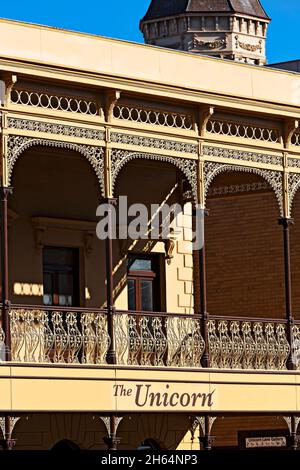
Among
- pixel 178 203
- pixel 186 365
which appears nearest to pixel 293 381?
pixel 186 365

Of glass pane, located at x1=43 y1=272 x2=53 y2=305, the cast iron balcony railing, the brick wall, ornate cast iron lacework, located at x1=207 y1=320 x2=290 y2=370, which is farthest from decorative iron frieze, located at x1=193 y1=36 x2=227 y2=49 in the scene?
glass pane, located at x1=43 y1=272 x2=53 y2=305

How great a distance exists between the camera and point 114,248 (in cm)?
2953

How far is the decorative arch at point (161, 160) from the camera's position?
26.0 metres

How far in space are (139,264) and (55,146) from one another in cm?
530

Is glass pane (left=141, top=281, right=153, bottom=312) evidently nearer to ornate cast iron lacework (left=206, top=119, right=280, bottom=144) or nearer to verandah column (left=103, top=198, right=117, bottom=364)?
ornate cast iron lacework (left=206, top=119, right=280, bottom=144)

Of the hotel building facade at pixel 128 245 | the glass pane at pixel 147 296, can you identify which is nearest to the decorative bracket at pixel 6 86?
the hotel building facade at pixel 128 245

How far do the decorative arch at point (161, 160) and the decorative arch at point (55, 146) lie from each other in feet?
0.70

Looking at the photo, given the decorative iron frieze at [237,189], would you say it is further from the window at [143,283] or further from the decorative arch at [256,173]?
the decorative arch at [256,173]

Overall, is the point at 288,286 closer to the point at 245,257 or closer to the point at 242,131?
the point at 242,131

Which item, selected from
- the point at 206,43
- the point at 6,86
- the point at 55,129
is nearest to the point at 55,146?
the point at 55,129

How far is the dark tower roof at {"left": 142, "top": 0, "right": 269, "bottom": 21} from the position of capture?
108m

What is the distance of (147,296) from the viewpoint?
99.7 feet

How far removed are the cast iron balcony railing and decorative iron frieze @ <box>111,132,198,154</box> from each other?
8.35ft
